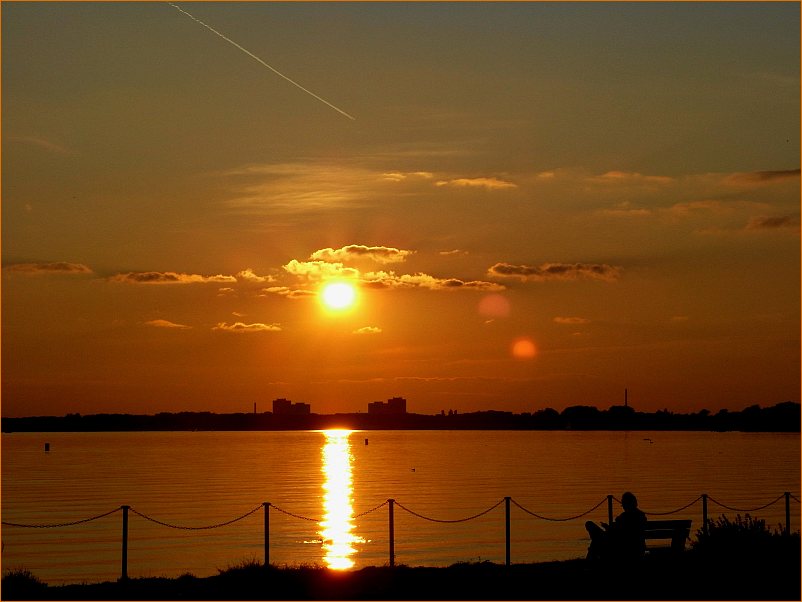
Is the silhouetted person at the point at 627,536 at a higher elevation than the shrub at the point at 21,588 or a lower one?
higher

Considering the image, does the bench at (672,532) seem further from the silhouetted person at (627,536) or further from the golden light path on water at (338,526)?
the golden light path on water at (338,526)

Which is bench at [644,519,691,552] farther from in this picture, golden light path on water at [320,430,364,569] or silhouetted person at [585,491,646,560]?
golden light path on water at [320,430,364,569]

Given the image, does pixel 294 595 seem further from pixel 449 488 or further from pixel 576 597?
pixel 449 488

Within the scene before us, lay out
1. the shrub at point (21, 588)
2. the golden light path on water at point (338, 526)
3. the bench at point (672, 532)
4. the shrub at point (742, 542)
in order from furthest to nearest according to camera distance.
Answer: the golden light path on water at point (338, 526), the bench at point (672, 532), the shrub at point (742, 542), the shrub at point (21, 588)

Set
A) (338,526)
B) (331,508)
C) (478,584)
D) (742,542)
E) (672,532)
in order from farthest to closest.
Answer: (331,508), (338,526), (672,532), (742,542), (478,584)

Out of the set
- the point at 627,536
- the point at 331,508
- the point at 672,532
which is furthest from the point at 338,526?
the point at 627,536

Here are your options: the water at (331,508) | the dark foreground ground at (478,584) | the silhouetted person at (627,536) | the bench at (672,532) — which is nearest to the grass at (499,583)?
the dark foreground ground at (478,584)

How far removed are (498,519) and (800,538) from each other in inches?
1049

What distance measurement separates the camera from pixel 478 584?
2031cm

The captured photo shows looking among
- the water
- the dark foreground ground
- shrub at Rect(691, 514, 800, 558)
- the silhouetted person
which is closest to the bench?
shrub at Rect(691, 514, 800, 558)

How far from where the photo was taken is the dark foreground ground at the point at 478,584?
762 inches

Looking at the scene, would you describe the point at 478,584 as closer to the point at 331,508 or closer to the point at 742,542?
the point at 742,542

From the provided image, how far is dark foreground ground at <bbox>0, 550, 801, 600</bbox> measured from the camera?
19359 millimetres

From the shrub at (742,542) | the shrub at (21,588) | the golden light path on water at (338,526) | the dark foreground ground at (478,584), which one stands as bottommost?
the golden light path on water at (338,526)
